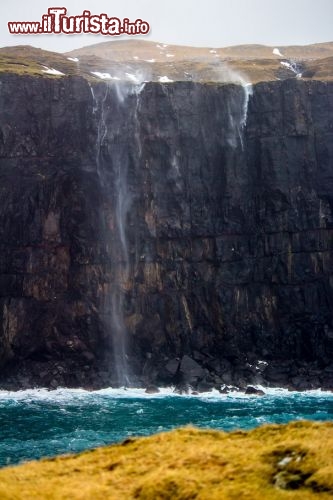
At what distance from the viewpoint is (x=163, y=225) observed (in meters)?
63.4

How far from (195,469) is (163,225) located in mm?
50562

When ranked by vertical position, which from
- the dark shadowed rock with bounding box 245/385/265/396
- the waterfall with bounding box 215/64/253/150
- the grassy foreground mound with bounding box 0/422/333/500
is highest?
the waterfall with bounding box 215/64/253/150

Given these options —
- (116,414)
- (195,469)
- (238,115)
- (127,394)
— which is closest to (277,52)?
(238,115)

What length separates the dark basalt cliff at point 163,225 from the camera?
61.1 metres

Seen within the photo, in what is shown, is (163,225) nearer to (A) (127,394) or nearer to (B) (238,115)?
(B) (238,115)

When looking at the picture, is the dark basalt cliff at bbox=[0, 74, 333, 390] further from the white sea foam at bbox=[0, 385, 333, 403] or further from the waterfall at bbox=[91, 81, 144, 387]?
the white sea foam at bbox=[0, 385, 333, 403]

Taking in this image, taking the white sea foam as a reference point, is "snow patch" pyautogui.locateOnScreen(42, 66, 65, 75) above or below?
above

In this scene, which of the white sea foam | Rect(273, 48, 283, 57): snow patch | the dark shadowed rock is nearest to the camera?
the white sea foam

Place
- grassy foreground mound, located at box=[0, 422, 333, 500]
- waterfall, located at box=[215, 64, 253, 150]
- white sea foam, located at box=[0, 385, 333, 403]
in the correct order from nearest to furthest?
1. grassy foreground mound, located at box=[0, 422, 333, 500]
2. white sea foam, located at box=[0, 385, 333, 403]
3. waterfall, located at box=[215, 64, 253, 150]

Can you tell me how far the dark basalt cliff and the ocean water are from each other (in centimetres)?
660

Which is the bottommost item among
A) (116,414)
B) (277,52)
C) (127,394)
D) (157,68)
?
(127,394)

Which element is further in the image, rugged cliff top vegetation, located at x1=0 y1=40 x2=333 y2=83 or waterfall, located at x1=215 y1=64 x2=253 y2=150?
rugged cliff top vegetation, located at x1=0 y1=40 x2=333 y2=83

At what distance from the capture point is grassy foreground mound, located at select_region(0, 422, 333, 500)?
1228cm

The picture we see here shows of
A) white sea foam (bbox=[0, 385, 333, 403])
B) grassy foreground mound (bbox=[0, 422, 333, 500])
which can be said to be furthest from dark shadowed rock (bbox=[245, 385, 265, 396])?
grassy foreground mound (bbox=[0, 422, 333, 500])
